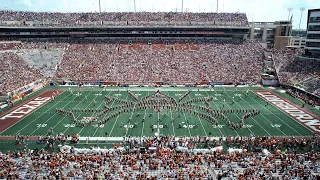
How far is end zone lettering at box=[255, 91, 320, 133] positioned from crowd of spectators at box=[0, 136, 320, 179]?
588cm

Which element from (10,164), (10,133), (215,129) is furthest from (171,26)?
(10,164)

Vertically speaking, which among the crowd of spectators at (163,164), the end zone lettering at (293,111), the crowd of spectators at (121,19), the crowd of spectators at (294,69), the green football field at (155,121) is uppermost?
the crowd of spectators at (121,19)

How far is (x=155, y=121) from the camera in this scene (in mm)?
22641

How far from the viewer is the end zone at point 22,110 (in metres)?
22.4

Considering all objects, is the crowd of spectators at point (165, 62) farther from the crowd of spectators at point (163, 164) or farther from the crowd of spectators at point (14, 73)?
the crowd of spectators at point (163, 164)

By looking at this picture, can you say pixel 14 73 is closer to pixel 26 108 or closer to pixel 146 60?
pixel 26 108

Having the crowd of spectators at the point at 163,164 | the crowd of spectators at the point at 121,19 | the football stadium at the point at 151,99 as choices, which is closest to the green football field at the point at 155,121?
the football stadium at the point at 151,99

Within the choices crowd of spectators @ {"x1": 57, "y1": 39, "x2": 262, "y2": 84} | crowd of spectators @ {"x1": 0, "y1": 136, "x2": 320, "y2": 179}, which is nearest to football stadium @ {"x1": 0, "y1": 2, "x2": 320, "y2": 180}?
crowd of spectators @ {"x1": 0, "y1": 136, "x2": 320, "y2": 179}

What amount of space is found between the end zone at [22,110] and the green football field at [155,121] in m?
0.63

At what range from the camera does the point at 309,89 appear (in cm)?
3228

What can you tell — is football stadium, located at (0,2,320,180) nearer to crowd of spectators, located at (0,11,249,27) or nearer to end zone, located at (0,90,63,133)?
end zone, located at (0,90,63,133)

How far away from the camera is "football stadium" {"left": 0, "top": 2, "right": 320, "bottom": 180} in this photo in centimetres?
1412

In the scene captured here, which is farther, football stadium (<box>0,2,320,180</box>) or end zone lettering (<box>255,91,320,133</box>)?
end zone lettering (<box>255,91,320,133</box>)

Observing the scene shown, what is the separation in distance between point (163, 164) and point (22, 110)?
18.4 meters
